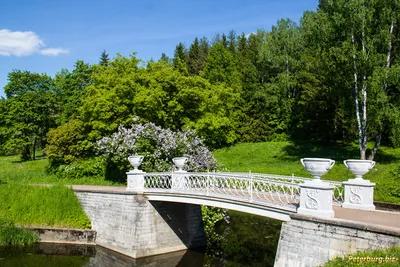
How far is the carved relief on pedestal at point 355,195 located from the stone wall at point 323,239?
249 centimetres

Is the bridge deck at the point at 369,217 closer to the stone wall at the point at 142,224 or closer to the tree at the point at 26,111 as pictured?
the stone wall at the point at 142,224

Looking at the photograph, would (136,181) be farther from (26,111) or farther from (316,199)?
(26,111)

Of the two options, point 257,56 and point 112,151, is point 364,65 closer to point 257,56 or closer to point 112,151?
point 112,151

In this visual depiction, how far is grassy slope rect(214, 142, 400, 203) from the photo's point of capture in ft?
58.8

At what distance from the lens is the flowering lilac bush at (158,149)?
19.2m

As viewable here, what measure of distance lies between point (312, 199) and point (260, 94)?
101 ft

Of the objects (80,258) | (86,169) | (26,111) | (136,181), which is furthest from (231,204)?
(26,111)

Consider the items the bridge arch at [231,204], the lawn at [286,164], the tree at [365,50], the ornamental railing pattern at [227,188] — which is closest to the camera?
the bridge arch at [231,204]

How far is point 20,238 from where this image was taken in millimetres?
16516

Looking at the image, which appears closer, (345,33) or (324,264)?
(324,264)

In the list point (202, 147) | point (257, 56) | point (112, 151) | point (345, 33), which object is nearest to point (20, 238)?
point (112, 151)

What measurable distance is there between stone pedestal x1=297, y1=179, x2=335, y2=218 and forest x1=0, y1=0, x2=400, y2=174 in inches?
521

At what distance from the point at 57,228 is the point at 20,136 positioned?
80.5 ft

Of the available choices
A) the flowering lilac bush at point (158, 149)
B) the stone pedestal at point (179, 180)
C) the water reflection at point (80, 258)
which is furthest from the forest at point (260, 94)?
the water reflection at point (80, 258)
